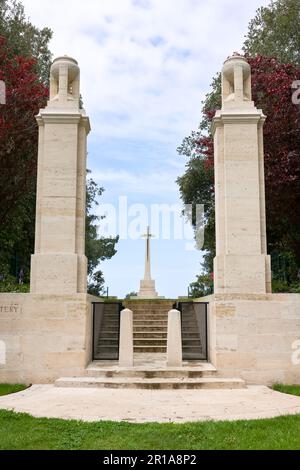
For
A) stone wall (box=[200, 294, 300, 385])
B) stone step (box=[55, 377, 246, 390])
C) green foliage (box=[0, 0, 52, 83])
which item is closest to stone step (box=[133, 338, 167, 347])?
stone wall (box=[200, 294, 300, 385])

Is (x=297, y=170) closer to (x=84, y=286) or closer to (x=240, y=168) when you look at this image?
(x=240, y=168)

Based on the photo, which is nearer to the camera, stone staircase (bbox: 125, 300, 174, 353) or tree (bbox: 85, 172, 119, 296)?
stone staircase (bbox: 125, 300, 174, 353)

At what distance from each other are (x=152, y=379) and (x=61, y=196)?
3903 millimetres

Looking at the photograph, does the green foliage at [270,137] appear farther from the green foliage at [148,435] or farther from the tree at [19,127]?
the green foliage at [148,435]

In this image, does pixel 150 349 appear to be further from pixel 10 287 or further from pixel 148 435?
pixel 148 435

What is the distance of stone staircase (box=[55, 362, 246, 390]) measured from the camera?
7592mm

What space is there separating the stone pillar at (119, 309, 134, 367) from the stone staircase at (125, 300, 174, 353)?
8.52 feet

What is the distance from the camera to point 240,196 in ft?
30.0

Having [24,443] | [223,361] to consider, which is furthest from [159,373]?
[24,443]

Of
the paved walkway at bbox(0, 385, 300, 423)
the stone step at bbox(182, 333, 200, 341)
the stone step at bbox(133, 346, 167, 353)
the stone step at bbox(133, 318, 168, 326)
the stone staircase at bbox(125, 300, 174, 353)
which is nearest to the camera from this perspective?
the paved walkway at bbox(0, 385, 300, 423)

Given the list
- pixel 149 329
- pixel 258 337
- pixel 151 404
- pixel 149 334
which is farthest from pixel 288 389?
pixel 149 329

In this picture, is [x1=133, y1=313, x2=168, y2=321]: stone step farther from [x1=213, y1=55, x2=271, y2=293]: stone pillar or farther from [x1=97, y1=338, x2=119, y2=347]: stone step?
[x1=213, y1=55, x2=271, y2=293]: stone pillar

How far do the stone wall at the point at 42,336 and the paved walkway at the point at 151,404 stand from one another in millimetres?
703

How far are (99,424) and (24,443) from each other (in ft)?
2.87
